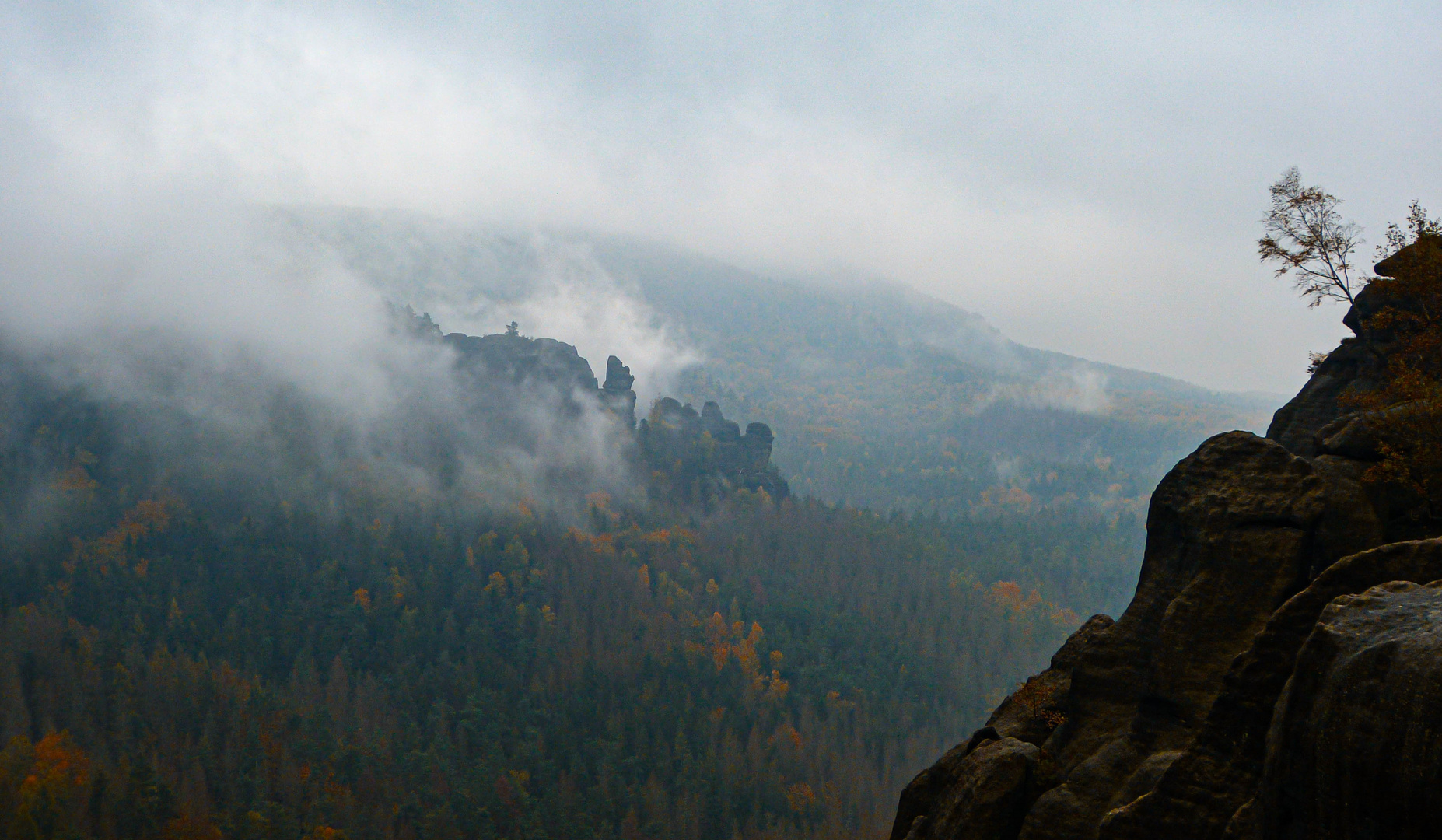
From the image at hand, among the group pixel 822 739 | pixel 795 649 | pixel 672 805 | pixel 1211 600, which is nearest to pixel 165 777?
pixel 672 805

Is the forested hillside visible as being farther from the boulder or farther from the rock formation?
the boulder

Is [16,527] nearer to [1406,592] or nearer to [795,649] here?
[795,649]

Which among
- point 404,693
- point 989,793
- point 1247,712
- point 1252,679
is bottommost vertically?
point 404,693

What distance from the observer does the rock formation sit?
15.6 meters

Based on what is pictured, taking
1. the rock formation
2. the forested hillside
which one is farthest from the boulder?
the forested hillside

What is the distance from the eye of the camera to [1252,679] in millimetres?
19969

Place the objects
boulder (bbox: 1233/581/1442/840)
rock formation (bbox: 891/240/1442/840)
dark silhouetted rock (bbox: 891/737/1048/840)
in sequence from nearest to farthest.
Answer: boulder (bbox: 1233/581/1442/840) → rock formation (bbox: 891/240/1442/840) → dark silhouetted rock (bbox: 891/737/1048/840)

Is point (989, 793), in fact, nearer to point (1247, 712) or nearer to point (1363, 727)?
point (1247, 712)

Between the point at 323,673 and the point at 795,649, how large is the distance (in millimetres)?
85554

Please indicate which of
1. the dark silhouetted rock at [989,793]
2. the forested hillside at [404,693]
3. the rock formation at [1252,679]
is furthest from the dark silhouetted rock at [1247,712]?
the forested hillside at [404,693]

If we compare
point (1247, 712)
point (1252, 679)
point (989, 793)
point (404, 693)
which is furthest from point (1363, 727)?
→ point (404, 693)

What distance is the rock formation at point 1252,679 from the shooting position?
15555mm

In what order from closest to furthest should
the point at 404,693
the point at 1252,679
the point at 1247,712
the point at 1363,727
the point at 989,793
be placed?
the point at 1363,727 → the point at 1252,679 → the point at 1247,712 → the point at 989,793 → the point at 404,693

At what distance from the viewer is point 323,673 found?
157 m
